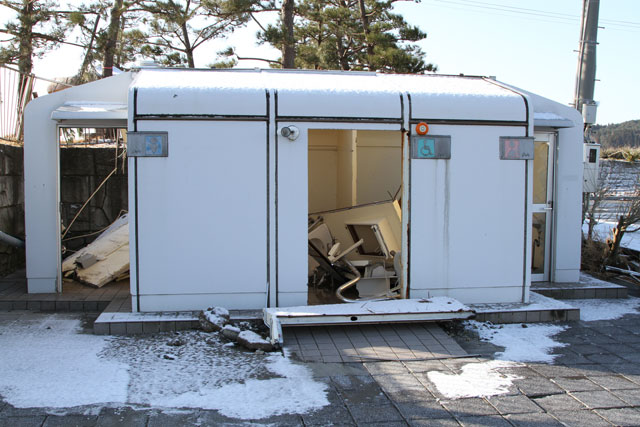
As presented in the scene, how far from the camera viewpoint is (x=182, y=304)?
6.33 m

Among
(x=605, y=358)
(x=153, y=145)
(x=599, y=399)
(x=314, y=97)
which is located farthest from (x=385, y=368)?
(x=153, y=145)

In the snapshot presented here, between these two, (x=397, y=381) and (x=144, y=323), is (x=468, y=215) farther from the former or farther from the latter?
(x=144, y=323)

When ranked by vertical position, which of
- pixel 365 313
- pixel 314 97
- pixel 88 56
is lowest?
pixel 365 313

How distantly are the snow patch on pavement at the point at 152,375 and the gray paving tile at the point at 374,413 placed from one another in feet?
0.92

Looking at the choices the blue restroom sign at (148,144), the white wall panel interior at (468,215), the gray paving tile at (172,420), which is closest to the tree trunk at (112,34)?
the blue restroom sign at (148,144)

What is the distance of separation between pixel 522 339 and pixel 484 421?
2120 millimetres

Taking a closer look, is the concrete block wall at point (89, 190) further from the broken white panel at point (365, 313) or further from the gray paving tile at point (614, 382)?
the gray paving tile at point (614, 382)

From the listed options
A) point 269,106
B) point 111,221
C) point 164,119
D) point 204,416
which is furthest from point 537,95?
point 111,221

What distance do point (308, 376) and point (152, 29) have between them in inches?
629

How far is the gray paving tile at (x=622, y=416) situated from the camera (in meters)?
4.03

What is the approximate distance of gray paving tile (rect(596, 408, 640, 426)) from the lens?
4.03 meters

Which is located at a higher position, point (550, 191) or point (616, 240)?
point (550, 191)

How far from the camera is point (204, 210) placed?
629 centimetres

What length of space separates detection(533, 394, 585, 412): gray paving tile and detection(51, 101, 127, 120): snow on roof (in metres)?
5.40
